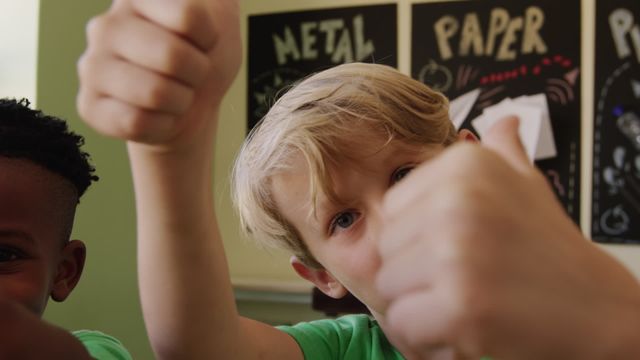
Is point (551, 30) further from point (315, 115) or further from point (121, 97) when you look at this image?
point (121, 97)

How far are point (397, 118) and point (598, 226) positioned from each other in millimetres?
1353

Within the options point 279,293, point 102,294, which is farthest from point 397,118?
point 279,293

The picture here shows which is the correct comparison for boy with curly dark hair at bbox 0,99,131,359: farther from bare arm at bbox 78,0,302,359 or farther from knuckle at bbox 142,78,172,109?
knuckle at bbox 142,78,172,109

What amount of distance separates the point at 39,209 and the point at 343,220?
0.31 meters

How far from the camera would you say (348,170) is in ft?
2.21

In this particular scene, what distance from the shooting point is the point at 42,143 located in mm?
704

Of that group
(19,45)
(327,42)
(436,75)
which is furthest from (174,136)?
(327,42)

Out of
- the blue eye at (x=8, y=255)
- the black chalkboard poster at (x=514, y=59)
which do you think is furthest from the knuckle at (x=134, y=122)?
the black chalkboard poster at (x=514, y=59)

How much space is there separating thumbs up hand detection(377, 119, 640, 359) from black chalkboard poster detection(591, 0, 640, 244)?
161 centimetres

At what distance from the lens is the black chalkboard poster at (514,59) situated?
73.9 inches

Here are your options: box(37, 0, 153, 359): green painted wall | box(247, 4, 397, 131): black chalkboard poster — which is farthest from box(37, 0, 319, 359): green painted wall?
box(247, 4, 397, 131): black chalkboard poster

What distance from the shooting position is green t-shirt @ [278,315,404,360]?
79cm

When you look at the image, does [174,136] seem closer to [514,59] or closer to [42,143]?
[42,143]

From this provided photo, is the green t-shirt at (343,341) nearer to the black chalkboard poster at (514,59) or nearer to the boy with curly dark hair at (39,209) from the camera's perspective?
the boy with curly dark hair at (39,209)
